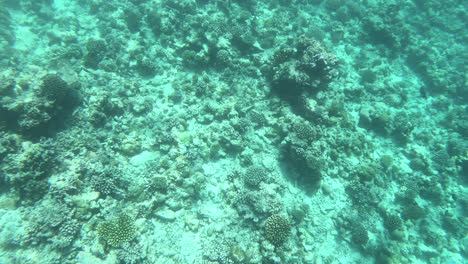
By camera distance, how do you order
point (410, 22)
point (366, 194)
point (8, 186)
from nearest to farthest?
1. point (8, 186)
2. point (366, 194)
3. point (410, 22)

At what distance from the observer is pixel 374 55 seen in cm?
1725

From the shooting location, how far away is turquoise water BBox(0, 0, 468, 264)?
288 inches

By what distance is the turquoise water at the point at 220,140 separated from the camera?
732 centimetres

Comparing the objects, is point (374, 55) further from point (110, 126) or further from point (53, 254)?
point (53, 254)

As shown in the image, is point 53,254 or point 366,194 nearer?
point 53,254

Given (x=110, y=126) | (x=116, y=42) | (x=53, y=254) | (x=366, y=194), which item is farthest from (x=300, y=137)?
(x=116, y=42)

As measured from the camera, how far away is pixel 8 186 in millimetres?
7203

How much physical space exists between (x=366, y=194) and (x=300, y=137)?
14.4ft

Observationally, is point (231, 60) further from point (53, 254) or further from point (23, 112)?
point (53, 254)

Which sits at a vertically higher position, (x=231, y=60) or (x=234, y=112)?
(x=231, y=60)

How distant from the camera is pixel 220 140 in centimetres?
994

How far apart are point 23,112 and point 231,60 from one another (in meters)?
9.30

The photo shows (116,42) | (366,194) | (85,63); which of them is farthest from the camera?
(116,42)

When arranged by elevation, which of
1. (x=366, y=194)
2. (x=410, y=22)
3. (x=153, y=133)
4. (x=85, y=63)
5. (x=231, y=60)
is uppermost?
(x=410, y=22)
